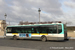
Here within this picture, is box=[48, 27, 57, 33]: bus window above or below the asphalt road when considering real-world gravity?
above

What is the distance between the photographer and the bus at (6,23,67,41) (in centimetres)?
1605

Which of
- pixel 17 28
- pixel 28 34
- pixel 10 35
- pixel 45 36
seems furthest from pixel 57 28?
pixel 10 35

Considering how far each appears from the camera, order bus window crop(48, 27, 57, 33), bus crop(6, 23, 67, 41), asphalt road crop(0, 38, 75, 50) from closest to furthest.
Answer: asphalt road crop(0, 38, 75, 50) < bus crop(6, 23, 67, 41) < bus window crop(48, 27, 57, 33)

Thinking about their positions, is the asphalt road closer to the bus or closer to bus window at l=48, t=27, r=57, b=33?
the bus

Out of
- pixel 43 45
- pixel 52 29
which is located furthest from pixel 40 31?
pixel 43 45

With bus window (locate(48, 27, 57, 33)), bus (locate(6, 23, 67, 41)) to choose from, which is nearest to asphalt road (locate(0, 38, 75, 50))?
bus (locate(6, 23, 67, 41))

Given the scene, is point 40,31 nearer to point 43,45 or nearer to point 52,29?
point 52,29

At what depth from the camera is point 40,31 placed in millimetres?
17484

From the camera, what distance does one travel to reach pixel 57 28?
16.2 m

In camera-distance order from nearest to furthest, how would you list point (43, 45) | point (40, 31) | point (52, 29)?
point (43, 45), point (52, 29), point (40, 31)

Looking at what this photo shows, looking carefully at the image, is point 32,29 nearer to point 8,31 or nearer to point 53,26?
point 53,26

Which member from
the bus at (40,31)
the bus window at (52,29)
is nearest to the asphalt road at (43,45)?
the bus at (40,31)

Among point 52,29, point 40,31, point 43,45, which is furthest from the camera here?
point 40,31

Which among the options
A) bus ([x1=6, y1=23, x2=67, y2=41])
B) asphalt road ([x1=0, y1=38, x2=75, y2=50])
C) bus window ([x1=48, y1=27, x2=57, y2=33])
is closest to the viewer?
asphalt road ([x1=0, y1=38, x2=75, y2=50])
